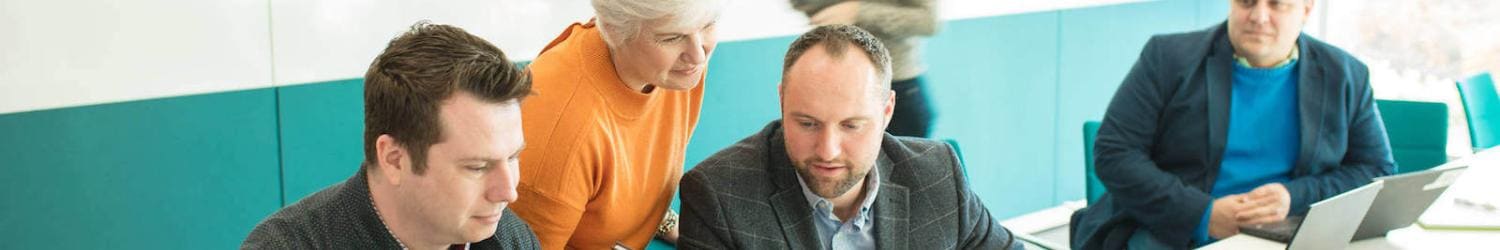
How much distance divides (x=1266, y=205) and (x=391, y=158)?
202 centimetres

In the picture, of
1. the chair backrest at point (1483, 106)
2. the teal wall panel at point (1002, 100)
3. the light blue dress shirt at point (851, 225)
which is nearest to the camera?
the light blue dress shirt at point (851, 225)

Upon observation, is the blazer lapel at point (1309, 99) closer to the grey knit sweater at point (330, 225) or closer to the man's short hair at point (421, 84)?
the man's short hair at point (421, 84)

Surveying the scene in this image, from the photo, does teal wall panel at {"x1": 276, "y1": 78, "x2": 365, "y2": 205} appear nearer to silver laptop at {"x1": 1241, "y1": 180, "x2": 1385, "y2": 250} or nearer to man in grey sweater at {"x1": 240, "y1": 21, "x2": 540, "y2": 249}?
man in grey sweater at {"x1": 240, "y1": 21, "x2": 540, "y2": 249}

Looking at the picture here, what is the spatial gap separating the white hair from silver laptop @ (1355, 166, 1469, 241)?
1.38m

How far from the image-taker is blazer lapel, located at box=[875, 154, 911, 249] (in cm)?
254

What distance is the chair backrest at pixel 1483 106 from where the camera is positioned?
4.89m

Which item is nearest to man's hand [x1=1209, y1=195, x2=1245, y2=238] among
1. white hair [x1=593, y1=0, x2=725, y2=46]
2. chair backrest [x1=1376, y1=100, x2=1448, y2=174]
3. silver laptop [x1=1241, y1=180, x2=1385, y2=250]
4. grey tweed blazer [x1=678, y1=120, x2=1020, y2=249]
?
silver laptop [x1=1241, y1=180, x2=1385, y2=250]

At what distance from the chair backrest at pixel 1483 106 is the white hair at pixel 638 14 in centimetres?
337

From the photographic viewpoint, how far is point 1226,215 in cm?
328

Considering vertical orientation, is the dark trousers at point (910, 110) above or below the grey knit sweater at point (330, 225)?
below

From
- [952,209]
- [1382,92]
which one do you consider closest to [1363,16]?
[1382,92]

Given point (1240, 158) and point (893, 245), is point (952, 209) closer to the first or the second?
point (893, 245)

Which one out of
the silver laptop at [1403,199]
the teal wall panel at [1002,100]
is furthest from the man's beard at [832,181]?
the teal wall panel at [1002,100]

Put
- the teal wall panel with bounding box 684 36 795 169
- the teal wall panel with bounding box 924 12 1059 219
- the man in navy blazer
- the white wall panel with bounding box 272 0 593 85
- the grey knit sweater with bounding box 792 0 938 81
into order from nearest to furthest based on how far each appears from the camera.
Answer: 1. the man in navy blazer
2. the white wall panel with bounding box 272 0 593 85
3. the grey knit sweater with bounding box 792 0 938 81
4. the teal wall panel with bounding box 684 36 795 169
5. the teal wall panel with bounding box 924 12 1059 219
